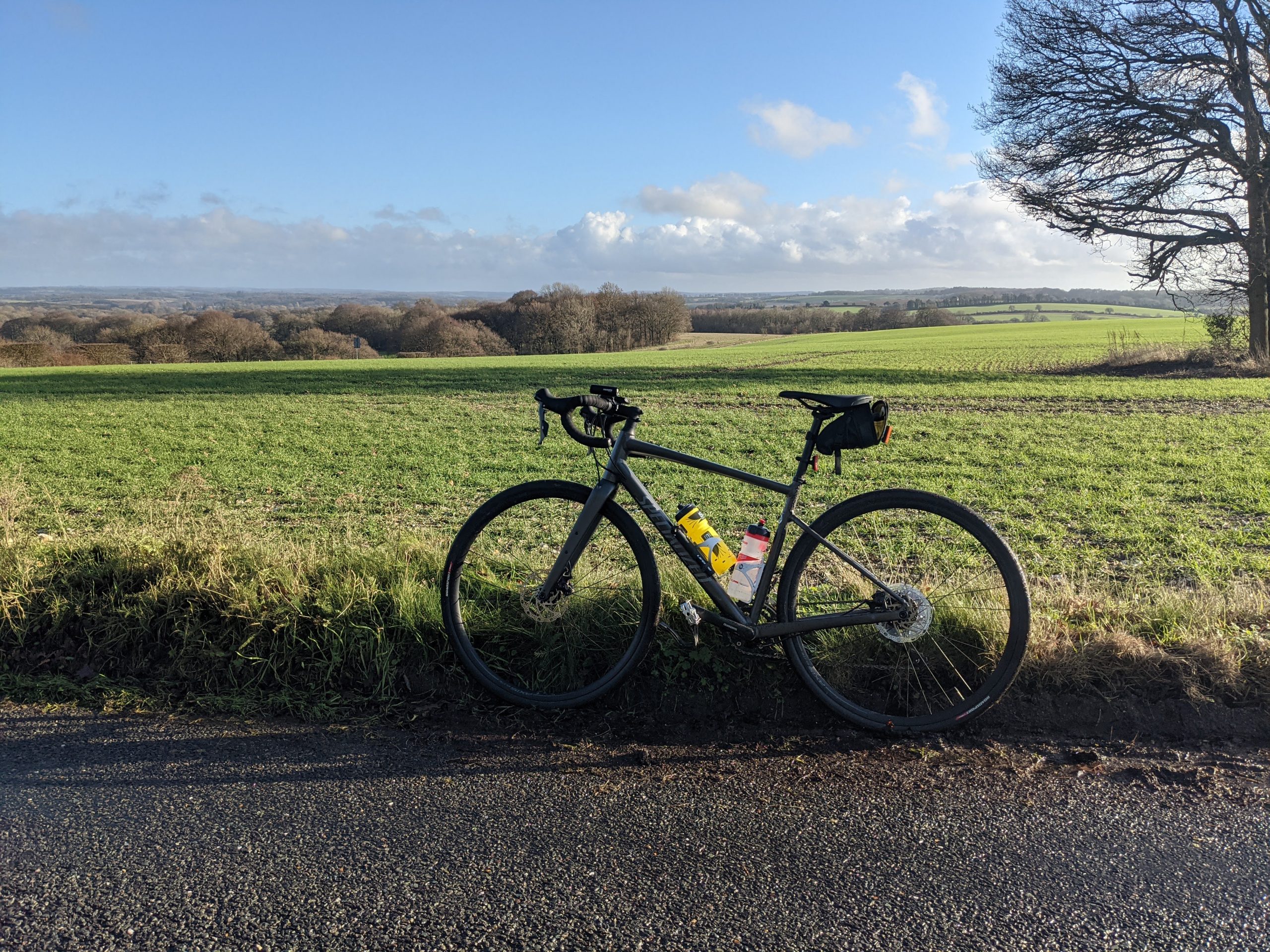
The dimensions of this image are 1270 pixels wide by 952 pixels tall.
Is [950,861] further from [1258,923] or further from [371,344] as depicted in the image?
[371,344]

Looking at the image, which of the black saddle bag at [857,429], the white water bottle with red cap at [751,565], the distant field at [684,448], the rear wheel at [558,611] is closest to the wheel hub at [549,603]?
the rear wheel at [558,611]

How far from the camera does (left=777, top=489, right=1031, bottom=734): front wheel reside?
11.9 ft

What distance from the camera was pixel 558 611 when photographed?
163 inches

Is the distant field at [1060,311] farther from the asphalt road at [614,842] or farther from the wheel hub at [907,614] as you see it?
the asphalt road at [614,842]

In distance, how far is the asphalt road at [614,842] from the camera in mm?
2365

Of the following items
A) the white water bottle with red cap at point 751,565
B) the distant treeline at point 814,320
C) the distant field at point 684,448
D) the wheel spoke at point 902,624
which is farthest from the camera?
the distant treeline at point 814,320

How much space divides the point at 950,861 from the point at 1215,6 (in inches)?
1312

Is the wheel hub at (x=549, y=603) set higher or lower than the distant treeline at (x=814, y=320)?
lower

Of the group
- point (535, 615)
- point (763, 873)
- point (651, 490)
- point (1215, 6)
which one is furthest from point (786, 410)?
point (1215, 6)

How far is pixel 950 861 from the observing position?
2.67m

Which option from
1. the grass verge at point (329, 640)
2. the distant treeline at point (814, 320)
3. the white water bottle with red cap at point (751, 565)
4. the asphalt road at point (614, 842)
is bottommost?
the asphalt road at point (614, 842)

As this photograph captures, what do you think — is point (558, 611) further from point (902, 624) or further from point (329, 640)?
point (902, 624)

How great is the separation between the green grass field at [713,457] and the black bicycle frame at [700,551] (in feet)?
3.85

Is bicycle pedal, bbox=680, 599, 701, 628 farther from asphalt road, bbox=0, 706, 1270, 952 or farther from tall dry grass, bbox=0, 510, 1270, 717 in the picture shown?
asphalt road, bbox=0, 706, 1270, 952
